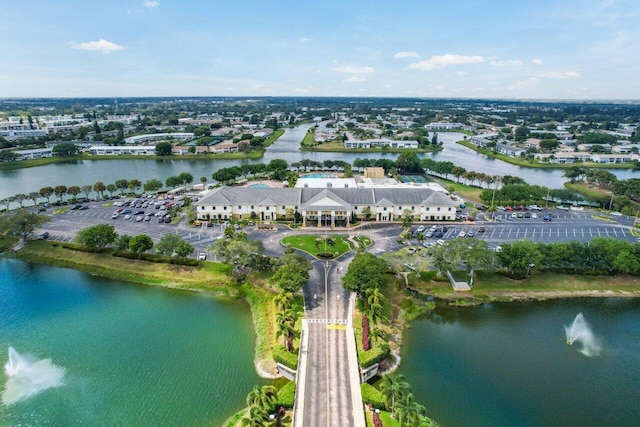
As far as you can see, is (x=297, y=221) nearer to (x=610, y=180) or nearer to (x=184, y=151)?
(x=610, y=180)

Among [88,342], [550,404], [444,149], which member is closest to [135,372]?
[88,342]

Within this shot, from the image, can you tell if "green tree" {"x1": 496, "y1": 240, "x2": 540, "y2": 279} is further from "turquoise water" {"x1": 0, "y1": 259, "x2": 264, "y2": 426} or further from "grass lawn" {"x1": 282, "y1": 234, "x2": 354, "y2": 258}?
"turquoise water" {"x1": 0, "y1": 259, "x2": 264, "y2": 426}

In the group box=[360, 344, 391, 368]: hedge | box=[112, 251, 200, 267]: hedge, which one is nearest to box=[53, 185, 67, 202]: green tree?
box=[112, 251, 200, 267]: hedge

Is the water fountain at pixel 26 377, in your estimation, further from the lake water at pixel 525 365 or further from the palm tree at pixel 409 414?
the lake water at pixel 525 365

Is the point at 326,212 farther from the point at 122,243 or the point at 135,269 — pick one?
the point at 122,243

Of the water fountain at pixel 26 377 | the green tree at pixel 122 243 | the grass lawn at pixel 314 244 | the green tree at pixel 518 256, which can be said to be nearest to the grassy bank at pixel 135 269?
the green tree at pixel 122 243

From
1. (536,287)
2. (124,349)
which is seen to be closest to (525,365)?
(536,287)
